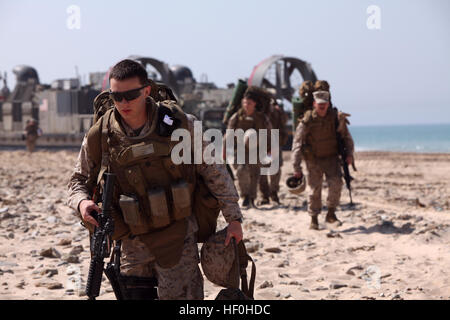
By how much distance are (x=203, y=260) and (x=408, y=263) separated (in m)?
3.30

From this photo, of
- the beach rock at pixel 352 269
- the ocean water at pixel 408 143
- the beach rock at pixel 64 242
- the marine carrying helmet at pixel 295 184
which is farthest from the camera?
the ocean water at pixel 408 143

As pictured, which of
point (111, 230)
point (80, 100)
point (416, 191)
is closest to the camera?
point (111, 230)

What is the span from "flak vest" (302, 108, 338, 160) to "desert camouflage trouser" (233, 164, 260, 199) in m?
2.28

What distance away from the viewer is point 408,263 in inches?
239

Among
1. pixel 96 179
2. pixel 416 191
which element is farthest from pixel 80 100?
pixel 96 179

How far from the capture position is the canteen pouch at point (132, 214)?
3.31 metres

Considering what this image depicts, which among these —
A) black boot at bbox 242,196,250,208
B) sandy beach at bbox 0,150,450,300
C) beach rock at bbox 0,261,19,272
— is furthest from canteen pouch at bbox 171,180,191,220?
black boot at bbox 242,196,250,208

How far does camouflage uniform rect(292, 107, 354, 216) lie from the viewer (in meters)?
7.90

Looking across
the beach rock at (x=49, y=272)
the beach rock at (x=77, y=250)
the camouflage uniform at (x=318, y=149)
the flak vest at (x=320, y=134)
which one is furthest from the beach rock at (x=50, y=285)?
the flak vest at (x=320, y=134)

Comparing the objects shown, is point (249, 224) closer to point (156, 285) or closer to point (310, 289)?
point (310, 289)

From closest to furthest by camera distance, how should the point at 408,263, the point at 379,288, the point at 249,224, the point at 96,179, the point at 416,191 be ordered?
the point at 96,179 → the point at 379,288 → the point at 408,263 → the point at 249,224 → the point at 416,191

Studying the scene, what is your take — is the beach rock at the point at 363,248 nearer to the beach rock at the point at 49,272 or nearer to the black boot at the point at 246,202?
the beach rock at the point at 49,272

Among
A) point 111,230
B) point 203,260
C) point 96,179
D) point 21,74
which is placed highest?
point 21,74

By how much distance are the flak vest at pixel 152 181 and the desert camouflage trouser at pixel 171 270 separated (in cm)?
5
